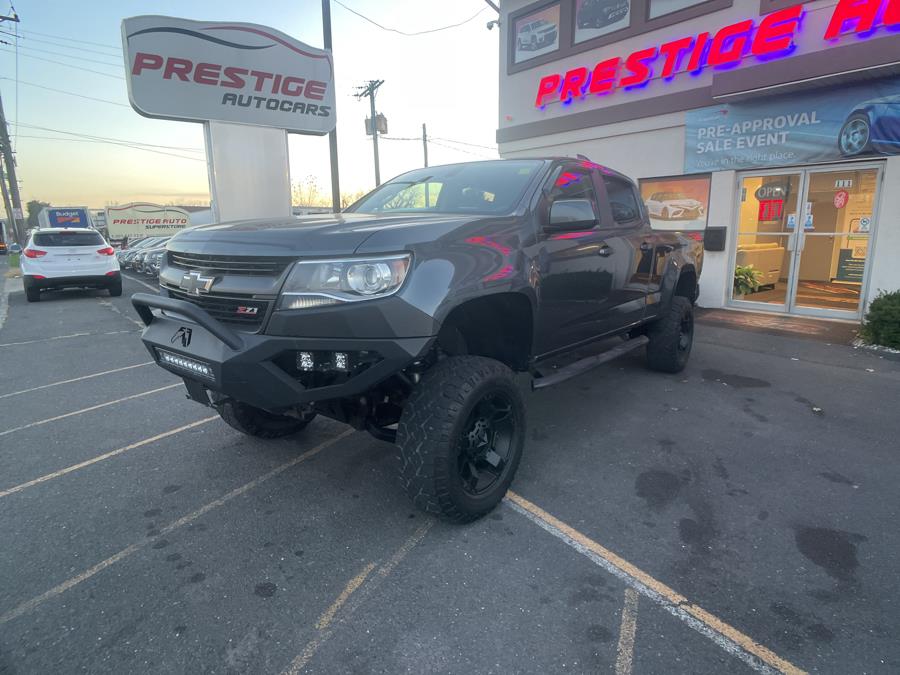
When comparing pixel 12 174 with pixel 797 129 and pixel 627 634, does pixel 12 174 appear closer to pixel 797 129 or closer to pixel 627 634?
pixel 797 129

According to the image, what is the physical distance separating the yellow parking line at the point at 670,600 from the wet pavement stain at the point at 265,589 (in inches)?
52.9

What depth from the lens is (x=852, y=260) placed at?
8859mm

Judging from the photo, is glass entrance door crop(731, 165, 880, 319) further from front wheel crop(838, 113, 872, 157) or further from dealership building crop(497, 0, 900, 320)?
front wheel crop(838, 113, 872, 157)

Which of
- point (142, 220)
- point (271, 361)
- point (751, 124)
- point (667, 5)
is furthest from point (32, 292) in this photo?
point (142, 220)

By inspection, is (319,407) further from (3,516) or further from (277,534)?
(3,516)

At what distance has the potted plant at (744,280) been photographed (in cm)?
968

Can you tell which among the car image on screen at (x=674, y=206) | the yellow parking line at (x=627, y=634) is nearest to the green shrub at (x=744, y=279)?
the car image on screen at (x=674, y=206)

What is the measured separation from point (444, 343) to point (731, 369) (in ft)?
13.9

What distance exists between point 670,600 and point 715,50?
31.1 feet

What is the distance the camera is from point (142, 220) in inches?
1538

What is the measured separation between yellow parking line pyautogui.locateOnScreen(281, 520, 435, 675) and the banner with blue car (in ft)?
27.9

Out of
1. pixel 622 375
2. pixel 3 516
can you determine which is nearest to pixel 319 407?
pixel 3 516

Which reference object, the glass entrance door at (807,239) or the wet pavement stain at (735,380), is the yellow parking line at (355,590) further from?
the glass entrance door at (807,239)

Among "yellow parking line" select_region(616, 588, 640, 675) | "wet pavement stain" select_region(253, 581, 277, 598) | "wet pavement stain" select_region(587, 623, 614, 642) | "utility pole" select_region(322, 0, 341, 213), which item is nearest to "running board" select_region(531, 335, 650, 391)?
"yellow parking line" select_region(616, 588, 640, 675)
